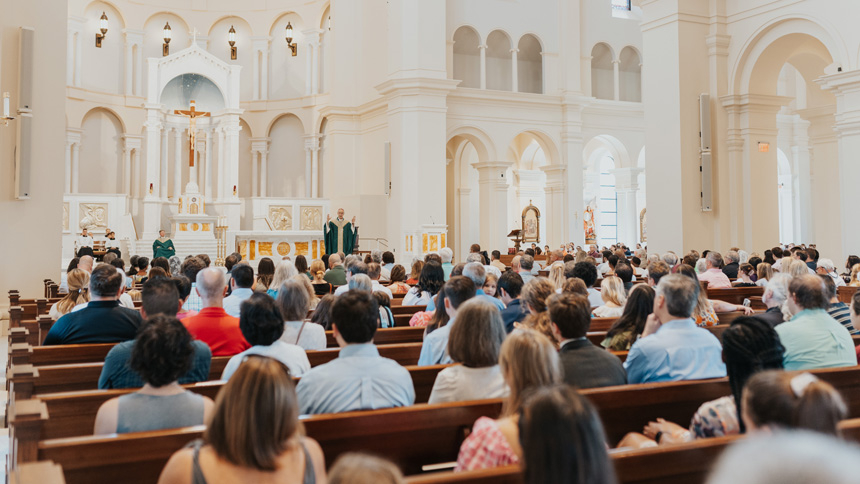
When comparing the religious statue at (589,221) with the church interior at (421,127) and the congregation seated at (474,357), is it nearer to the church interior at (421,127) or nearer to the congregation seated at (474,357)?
the church interior at (421,127)

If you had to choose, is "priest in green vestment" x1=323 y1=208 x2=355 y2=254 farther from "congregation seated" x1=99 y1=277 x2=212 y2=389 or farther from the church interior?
"congregation seated" x1=99 y1=277 x2=212 y2=389

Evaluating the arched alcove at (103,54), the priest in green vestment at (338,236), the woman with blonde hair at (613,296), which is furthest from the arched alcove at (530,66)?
the woman with blonde hair at (613,296)

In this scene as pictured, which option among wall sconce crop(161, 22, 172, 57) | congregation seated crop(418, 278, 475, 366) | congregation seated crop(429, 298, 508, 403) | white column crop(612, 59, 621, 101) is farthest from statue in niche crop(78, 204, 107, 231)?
congregation seated crop(429, 298, 508, 403)

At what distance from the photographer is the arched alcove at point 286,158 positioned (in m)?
25.9

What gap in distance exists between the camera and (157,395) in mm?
2928

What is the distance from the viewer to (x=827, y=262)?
8.56m

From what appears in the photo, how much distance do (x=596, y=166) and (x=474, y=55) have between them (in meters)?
8.77

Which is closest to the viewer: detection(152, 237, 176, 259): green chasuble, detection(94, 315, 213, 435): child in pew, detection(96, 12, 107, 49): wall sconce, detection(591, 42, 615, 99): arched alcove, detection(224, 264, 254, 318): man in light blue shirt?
detection(94, 315, 213, 435): child in pew

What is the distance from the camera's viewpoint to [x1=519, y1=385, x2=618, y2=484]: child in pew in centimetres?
149

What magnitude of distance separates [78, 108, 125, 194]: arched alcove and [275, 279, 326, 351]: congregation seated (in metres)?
21.5

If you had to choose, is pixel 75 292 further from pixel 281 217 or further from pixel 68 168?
pixel 68 168

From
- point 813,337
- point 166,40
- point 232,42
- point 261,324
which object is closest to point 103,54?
point 166,40

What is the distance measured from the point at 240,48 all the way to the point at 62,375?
2386 centimetres

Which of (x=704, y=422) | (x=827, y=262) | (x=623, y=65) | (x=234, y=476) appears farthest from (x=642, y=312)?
(x=623, y=65)
